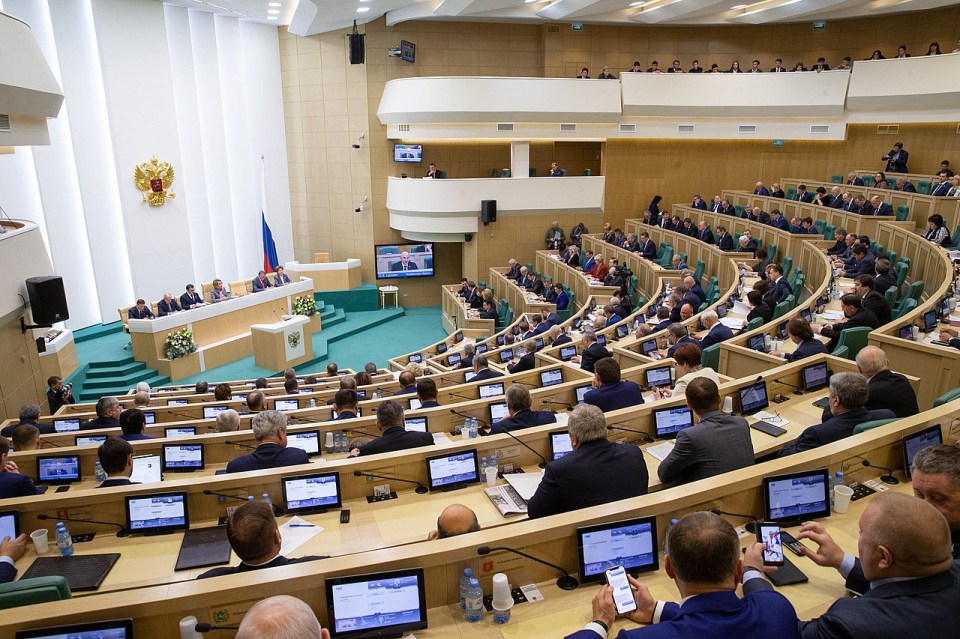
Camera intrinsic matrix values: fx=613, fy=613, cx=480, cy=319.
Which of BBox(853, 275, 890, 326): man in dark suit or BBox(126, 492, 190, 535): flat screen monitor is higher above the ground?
BBox(853, 275, 890, 326): man in dark suit

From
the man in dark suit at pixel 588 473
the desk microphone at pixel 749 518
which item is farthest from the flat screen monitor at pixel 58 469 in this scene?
the desk microphone at pixel 749 518

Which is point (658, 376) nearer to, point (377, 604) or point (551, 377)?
point (551, 377)

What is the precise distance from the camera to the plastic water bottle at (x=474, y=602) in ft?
8.20

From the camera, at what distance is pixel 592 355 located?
265 inches

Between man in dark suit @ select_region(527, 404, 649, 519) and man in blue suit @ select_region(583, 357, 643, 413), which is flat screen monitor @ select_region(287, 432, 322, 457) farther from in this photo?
man in dark suit @ select_region(527, 404, 649, 519)

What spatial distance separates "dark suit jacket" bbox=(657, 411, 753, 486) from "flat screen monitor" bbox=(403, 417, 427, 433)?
2.26m

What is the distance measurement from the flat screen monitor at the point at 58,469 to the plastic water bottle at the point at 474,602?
378 centimetres

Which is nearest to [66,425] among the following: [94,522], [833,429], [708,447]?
[94,522]

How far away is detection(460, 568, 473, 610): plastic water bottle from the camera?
8.32 feet

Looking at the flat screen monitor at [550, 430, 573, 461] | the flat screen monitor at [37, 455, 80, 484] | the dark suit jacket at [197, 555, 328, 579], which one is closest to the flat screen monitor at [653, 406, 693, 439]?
the flat screen monitor at [550, 430, 573, 461]

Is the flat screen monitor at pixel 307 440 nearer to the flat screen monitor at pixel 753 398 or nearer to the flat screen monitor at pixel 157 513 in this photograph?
the flat screen monitor at pixel 157 513

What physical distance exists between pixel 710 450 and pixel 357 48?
15.9 meters

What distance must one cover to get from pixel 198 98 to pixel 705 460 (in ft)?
55.9

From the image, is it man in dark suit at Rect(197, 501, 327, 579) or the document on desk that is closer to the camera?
man in dark suit at Rect(197, 501, 327, 579)
